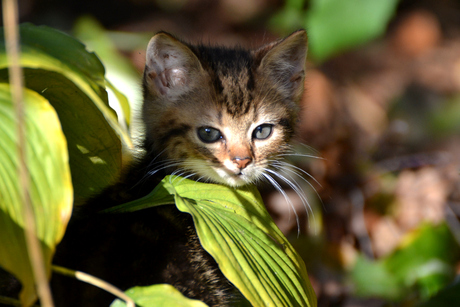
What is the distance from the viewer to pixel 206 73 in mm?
1586

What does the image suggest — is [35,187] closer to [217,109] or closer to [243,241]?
[243,241]

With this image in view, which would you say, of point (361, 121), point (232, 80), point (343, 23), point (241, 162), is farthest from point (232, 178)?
point (361, 121)

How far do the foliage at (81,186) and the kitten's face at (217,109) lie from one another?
17 cm

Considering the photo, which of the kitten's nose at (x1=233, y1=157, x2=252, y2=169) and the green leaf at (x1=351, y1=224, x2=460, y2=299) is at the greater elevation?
the kitten's nose at (x1=233, y1=157, x2=252, y2=169)

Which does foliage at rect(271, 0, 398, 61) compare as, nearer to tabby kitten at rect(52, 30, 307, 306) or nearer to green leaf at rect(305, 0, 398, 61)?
green leaf at rect(305, 0, 398, 61)

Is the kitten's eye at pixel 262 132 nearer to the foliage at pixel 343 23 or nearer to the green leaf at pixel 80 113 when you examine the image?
the green leaf at pixel 80 113

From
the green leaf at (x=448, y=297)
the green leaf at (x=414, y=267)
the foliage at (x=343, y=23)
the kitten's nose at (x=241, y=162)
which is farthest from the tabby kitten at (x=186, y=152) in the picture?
the foliage at (x=343, y=23)

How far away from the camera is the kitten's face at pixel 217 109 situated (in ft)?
5.04

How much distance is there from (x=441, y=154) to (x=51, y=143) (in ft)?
9.49

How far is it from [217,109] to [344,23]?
173 centimetres

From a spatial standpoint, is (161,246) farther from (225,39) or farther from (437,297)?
(225,39)

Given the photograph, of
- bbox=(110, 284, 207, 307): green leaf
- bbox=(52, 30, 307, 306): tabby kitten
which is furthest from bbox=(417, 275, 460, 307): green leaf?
bbox=(110, 284, 207, 307): green leaf

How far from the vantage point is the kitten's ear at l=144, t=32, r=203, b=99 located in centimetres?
151

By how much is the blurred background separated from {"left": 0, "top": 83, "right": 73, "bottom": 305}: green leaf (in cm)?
107
